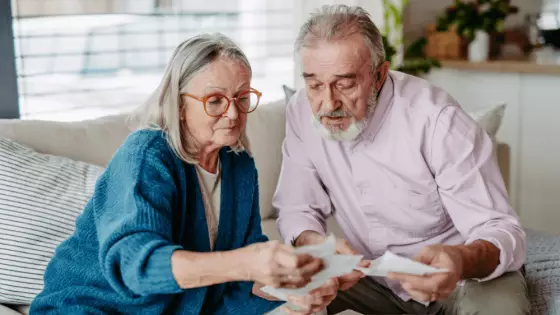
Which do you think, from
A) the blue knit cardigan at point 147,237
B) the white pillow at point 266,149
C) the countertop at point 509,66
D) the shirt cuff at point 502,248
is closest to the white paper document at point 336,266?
the blue knit cardigan at point 147,237

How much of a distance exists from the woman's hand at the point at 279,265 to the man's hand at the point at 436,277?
23 cm

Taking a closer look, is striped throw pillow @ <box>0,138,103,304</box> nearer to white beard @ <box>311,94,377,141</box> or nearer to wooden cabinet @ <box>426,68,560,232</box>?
white beard @ <box>311,94,377,141</box>

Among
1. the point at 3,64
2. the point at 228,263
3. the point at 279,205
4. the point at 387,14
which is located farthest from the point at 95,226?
the point at 387,14

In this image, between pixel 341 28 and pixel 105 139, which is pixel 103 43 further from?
pixel 341 28

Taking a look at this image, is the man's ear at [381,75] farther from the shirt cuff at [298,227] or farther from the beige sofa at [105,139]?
the beige sofa at [105,139]

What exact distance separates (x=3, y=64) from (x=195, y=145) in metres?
1.22

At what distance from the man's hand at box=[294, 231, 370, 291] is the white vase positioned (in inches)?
101

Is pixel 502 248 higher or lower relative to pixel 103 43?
lower

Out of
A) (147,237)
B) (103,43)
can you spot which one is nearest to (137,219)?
(147,237)

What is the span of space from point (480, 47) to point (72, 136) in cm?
269

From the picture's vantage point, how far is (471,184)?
177 centimetres

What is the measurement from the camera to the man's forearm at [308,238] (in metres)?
1.86

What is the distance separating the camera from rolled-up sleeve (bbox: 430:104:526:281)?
1.72 meters

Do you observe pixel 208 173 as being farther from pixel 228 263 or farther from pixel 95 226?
pixel 228 263
